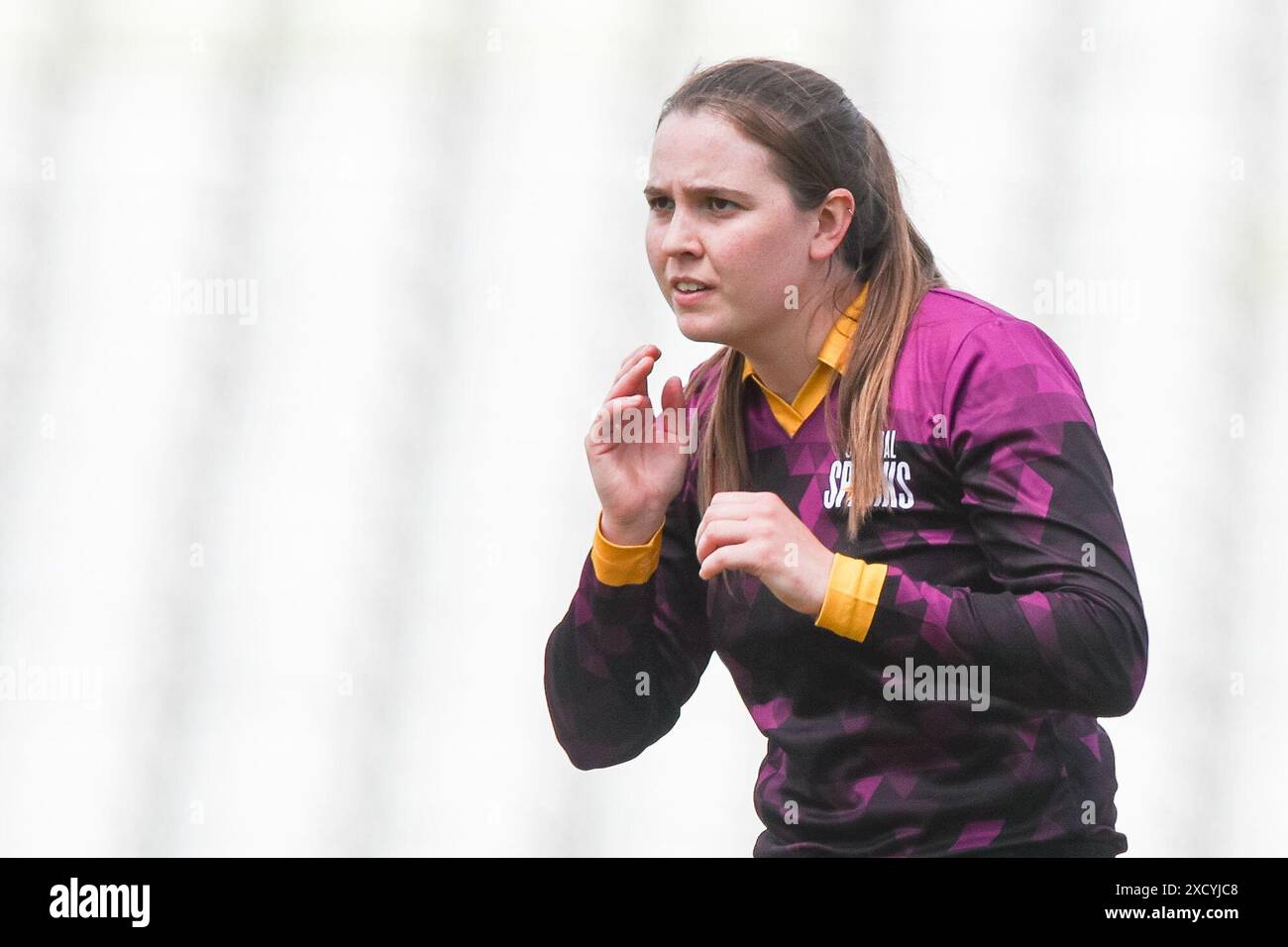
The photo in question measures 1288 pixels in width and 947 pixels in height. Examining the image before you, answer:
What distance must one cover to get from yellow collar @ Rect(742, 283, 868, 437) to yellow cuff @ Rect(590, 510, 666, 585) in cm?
15

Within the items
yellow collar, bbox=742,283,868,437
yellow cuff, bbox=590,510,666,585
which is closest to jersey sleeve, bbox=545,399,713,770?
yellow cuff, bbox=590,510,666,585

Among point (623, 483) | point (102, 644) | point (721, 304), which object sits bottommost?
point (102, 644)

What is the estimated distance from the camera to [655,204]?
1.25 m

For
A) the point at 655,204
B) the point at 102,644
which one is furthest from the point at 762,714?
the point at 102,644

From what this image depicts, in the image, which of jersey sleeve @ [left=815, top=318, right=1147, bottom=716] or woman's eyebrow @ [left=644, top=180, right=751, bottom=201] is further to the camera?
woman's eyebrow @ [left=644, top=180, right=751, bottom=201]

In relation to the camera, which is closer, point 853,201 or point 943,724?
point 943,724

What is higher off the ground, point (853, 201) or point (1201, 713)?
point (853, 201)

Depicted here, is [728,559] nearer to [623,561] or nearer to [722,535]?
[722,535]

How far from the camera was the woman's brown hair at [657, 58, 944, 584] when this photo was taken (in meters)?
1.20

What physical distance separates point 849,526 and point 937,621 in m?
0.14

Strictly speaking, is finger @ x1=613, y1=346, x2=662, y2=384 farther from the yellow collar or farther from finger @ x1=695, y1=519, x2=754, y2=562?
finger @ x1=695, y1=519, x2=754, y2=562

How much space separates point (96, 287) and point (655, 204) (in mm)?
1450

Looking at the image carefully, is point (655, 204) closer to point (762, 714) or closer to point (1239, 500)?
point (762, 714)

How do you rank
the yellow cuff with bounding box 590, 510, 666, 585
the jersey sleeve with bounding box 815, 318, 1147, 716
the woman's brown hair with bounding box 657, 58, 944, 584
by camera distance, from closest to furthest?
the jersey sleeve with bounding box 815, 318, 1147, 716 < the woman's brown hair with bounding box 657, 58, 944, 584 < the yellow cuff with bounding box 590, 510, 666, 585
